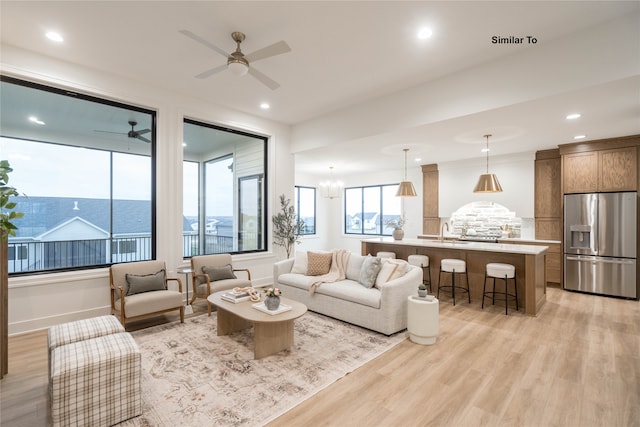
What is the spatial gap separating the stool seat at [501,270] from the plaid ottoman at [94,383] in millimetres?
4600

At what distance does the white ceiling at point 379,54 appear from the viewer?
9.53ft

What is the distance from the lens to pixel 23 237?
401cm

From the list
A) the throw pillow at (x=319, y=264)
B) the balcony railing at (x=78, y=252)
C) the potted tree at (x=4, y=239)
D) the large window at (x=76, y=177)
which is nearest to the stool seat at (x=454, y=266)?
the throw pillow at (x=319, y=264)

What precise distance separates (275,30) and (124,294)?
356cm

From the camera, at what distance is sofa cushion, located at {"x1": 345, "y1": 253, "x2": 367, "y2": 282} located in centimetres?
452

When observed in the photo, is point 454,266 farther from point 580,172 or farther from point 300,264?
point 580,172

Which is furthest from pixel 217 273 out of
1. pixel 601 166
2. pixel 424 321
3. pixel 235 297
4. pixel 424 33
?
pixel 601 166

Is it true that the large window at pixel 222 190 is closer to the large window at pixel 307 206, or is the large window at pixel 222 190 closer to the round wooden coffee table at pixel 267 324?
the round wooden coffee table at pixel 267 324

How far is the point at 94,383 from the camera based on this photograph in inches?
78.6

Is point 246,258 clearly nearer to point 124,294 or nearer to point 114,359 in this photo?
point 124,294

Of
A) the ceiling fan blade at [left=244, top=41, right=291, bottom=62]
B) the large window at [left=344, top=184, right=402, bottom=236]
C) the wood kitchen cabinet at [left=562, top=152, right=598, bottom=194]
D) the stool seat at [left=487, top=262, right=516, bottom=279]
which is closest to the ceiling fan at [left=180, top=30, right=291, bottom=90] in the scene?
the ceiling fan blade at [left=244, top=41, right=291, bottom=62]

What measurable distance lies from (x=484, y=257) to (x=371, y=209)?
536 centimetres

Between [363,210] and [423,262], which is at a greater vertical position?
[363,210]

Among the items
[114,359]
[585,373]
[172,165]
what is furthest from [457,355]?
[172,165]
